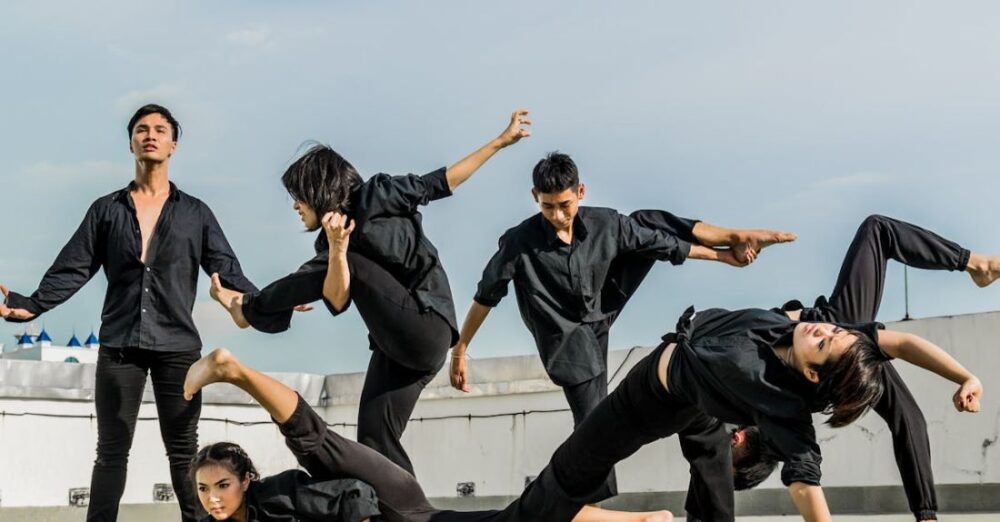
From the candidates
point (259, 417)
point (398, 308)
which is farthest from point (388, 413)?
point (259, 417)

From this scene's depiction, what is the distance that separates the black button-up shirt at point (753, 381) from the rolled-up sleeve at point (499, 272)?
1.36m

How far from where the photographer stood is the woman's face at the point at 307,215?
4.54 metres

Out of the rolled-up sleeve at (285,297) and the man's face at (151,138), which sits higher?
the man's face at (151,138)

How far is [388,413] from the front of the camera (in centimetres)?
458

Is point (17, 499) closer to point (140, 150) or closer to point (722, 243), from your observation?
point (140, 150)

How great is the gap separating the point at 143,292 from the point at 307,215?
96cm

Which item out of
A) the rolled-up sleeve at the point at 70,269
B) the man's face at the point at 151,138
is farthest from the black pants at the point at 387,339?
the rolled-up sleeve at the point at 70,269

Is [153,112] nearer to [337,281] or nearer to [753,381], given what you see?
[337,281]

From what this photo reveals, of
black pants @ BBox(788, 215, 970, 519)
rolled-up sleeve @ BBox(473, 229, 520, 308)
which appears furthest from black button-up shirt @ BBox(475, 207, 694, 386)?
black pants @ BBox(788, 215, 970, 519)

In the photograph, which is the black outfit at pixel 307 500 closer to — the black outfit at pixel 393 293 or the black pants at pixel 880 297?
the black outfit at pixel 393 293

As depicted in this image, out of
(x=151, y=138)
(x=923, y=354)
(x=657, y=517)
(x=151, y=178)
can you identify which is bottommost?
(x=657, y=517)

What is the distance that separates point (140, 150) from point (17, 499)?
3623mm

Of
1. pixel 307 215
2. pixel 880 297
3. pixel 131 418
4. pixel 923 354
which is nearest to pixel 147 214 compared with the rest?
pixel 131 418

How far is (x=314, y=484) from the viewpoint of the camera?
4340 mm
